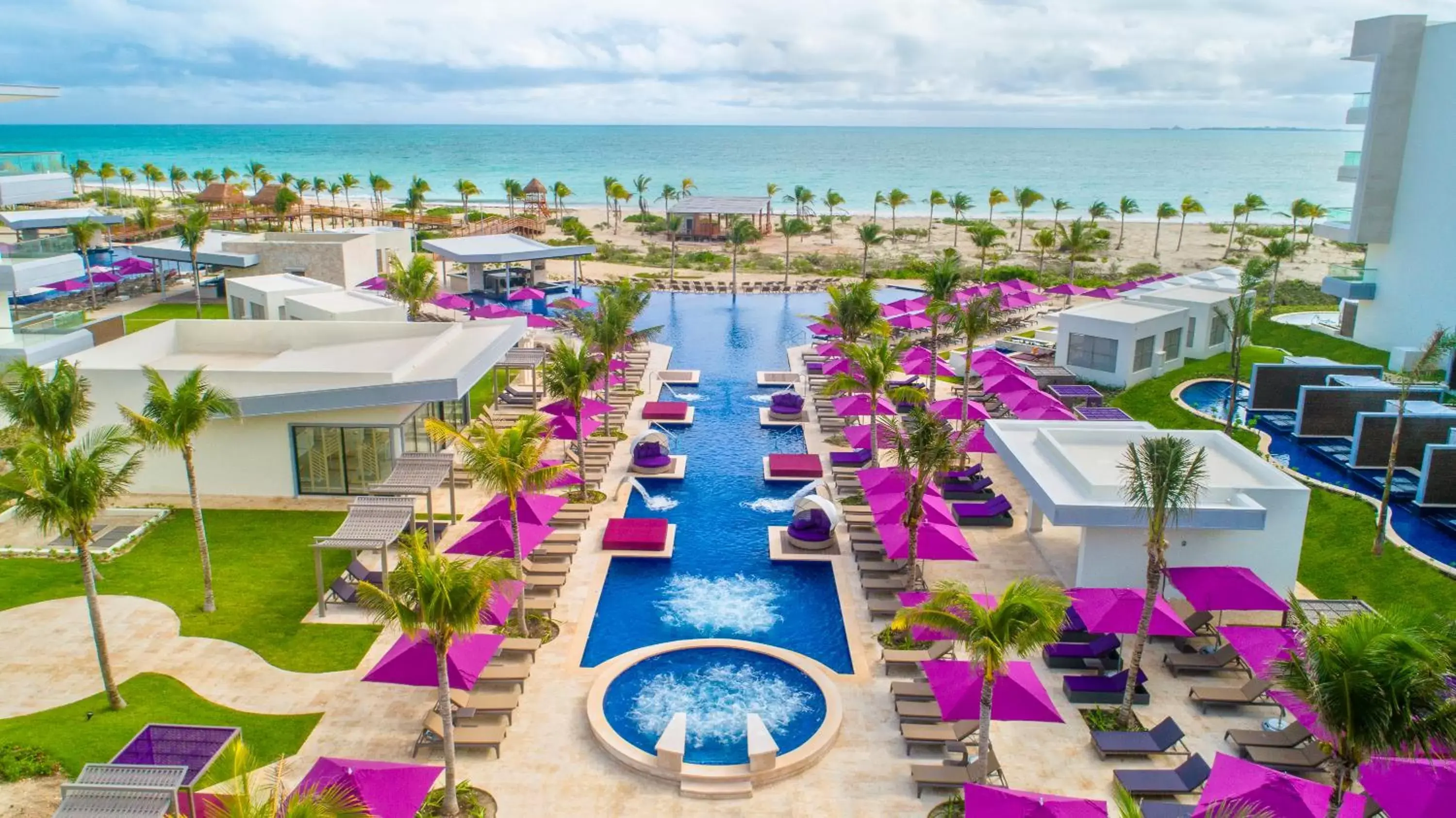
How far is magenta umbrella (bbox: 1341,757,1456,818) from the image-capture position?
13383 millimetres

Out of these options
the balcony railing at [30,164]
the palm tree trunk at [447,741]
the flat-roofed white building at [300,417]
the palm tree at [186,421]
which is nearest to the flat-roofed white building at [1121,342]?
the flat-roofed white building at [300,417]

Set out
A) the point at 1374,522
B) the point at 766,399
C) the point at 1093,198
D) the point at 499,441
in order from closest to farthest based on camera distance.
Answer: the point at 499,441
the point at 1374,522
the point at 766,399
the point at 1093,198

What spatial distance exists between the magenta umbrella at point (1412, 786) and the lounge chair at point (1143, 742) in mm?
3264

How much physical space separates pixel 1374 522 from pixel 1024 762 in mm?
15716

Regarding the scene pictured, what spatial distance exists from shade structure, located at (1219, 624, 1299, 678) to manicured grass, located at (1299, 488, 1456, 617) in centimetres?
594

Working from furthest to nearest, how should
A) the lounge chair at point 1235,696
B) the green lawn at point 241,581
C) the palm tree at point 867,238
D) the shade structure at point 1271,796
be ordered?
the palm tree at point 867,238, the green lawn at point 241,581, the lounge chair at point 1235,696, the shade structure at point 1271,796

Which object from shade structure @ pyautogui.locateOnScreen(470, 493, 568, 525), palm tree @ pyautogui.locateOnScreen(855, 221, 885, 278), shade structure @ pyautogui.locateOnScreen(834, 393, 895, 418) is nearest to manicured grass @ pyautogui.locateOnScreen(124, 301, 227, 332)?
shade structure @ pyautogui.locateOnScreen(470, 493, 568, 525)

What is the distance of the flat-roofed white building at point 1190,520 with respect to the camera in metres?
21.5

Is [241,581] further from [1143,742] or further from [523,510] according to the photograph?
[1143,742]

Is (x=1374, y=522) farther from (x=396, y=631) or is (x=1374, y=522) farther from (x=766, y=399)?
(x=396, y=631)

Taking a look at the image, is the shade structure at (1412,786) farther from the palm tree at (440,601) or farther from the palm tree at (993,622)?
the palm tree at (440,601)

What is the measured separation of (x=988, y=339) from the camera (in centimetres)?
5094

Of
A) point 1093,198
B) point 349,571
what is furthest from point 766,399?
point 1093,198

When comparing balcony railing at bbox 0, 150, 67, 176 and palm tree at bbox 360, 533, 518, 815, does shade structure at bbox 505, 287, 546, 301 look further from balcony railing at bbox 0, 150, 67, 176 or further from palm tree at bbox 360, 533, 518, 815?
palm tree at bbox 360, 533, 518, 815
